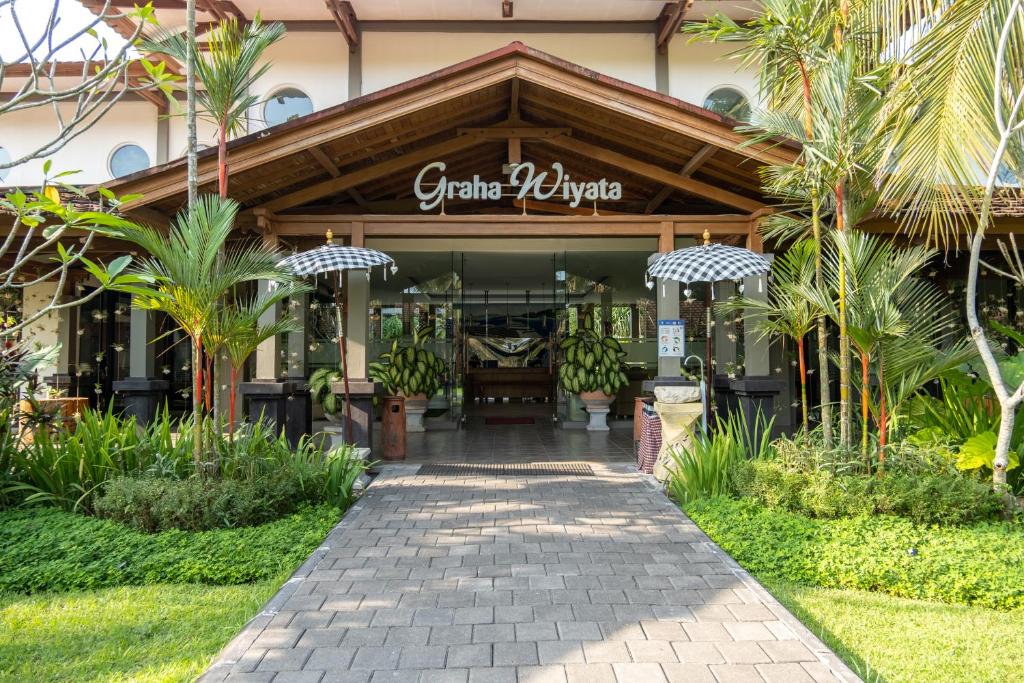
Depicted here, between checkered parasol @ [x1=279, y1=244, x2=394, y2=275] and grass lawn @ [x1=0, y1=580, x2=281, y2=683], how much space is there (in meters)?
3.53

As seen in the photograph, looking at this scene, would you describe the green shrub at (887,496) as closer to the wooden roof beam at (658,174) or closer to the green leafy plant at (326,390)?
the wooden roof beam at (658,174)

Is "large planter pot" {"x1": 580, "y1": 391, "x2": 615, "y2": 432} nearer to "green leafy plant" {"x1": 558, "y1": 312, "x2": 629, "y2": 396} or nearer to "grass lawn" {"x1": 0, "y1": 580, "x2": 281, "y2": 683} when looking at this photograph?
"green leafy plant" {"x1": 558, "y1": 312, "x2": 629, "y2": 396}

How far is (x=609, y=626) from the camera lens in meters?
3.40

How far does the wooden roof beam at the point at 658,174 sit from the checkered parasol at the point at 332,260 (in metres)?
2.60

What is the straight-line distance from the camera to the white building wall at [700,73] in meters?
12.1

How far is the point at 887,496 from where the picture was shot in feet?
16.1

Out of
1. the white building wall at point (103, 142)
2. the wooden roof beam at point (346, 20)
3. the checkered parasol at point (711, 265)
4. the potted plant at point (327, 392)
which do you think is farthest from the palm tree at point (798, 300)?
the white building wall at point (103, 142)

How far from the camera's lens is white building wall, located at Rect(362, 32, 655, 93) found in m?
12.0

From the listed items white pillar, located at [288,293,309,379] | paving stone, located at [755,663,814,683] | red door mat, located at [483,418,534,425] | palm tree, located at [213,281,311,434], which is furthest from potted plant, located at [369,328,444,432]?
paving stone, located at [755,663,814,683]

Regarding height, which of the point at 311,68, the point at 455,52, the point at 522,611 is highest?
the point at 455,52

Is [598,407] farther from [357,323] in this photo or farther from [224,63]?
[224,63]

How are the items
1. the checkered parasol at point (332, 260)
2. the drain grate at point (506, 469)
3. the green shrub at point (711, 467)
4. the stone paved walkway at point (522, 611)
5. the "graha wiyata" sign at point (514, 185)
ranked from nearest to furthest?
the stone paved walkway at point (522, 611), the green shrub at point (711, 467), the checkered parasol at point (332, 260), the drain grate at point (506, 469), the "graha wiyata" sign at point (514, 185)

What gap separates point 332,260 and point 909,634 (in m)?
5.65

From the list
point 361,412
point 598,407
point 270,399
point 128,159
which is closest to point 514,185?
point 361,412
